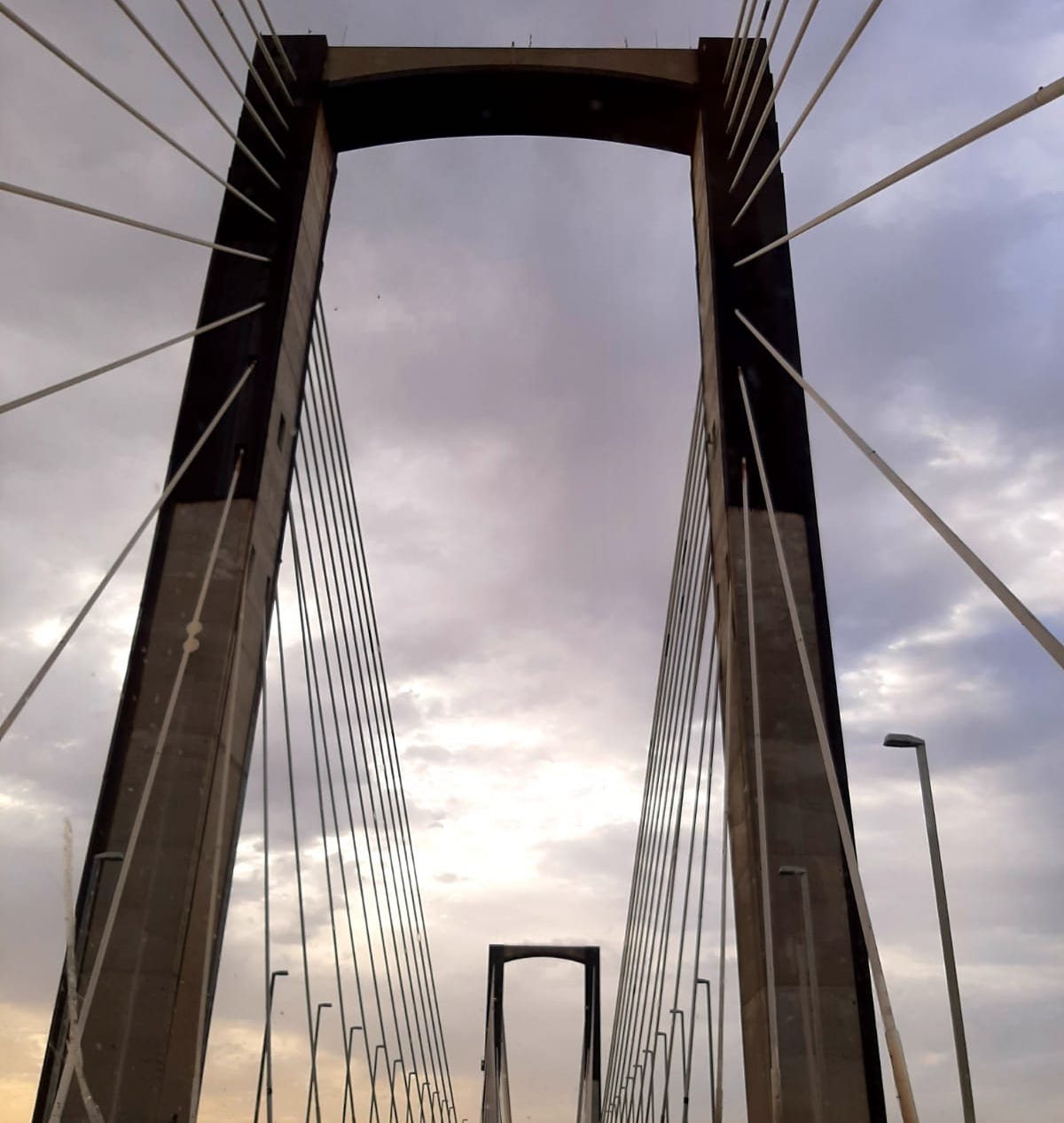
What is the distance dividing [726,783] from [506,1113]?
52094 millimetres

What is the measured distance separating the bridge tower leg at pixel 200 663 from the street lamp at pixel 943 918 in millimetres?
7081

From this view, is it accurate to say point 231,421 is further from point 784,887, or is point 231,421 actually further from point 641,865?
point 641,865

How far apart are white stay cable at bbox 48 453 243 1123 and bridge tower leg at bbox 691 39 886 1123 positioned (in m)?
5.77

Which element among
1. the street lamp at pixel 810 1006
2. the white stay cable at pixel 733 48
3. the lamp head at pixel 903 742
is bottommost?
the street lamp at pixel 810 1006

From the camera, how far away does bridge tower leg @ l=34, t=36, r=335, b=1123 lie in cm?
1214

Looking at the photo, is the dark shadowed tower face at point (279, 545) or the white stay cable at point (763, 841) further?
the dark shadowed tower face at point (279, 545)

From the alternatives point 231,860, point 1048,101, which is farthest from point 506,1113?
point 1048,101

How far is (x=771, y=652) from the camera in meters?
13.7

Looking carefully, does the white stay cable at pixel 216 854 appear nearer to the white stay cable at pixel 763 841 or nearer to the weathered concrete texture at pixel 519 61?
the white stay cable at pixel 763 841

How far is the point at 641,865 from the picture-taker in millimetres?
26938

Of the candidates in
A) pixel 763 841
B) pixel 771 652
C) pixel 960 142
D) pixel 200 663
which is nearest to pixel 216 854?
pixel 200 663

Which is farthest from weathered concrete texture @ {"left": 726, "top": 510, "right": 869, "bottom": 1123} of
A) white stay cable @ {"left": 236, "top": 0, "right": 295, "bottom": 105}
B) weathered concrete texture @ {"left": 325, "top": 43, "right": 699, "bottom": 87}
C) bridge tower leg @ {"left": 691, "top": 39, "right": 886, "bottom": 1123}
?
white stay cable @ {"left": 236, "top": 0, "right": 295, "bottom": 105}

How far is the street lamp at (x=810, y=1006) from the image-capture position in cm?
1180

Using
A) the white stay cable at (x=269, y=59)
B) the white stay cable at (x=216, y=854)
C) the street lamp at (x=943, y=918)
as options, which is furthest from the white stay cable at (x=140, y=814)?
the street lamp at (x=943, y=918)
